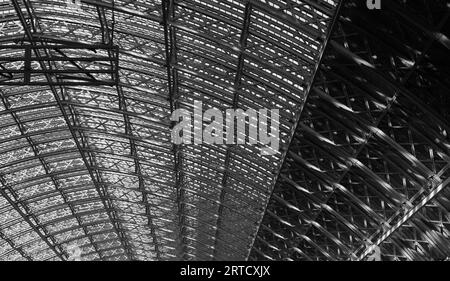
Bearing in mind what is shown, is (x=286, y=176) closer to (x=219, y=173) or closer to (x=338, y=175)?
(x=338, y=175)

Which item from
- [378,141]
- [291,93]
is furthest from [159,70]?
[378,141]

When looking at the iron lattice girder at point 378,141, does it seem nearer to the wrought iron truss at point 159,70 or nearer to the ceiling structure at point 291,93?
the ceiling structure at point 291,93

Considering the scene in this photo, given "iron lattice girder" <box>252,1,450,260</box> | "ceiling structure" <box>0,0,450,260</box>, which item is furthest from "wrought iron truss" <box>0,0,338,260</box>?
"iron lattice girder" <box>252,1,450,260</box>

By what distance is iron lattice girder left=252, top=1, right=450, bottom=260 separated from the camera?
82.0ft

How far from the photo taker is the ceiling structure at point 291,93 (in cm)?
2556

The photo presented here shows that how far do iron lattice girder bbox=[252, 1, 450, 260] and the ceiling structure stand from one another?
0.22 feet

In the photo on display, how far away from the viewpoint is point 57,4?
34.3m

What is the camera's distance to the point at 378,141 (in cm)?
3103

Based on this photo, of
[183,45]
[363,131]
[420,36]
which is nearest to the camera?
[420,36]

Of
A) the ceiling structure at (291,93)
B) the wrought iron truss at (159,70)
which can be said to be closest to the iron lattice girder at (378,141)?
the ceiling structure at (291,93)

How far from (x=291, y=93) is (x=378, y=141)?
4678 millimetres

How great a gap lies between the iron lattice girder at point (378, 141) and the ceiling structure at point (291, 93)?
7cm

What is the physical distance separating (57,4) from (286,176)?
16.0m
